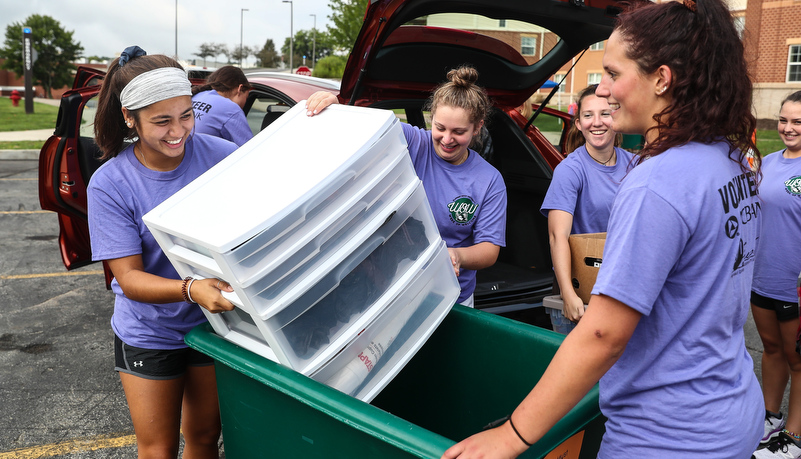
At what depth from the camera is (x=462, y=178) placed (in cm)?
230

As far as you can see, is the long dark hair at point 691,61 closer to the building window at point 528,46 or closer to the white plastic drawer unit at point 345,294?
the white plastic drawer unit at point 345,294

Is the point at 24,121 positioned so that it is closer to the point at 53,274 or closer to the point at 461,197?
the point at 53,274

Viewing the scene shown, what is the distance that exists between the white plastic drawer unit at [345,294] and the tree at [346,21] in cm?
1965

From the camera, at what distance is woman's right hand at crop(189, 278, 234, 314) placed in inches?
53.7

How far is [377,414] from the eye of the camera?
1195 millimetres

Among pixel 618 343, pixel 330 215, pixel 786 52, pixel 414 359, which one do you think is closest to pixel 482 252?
pixel 414 359

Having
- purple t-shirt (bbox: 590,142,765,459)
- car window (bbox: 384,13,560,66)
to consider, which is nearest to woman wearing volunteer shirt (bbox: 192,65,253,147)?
car window (bbox: 384,13,560,66)

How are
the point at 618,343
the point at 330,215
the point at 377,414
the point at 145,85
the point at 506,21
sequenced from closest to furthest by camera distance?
1. the point at 618,343
2. the point at 377,414
3. the point at 330,215
4. the point at 145,85
5. the point at 506,21

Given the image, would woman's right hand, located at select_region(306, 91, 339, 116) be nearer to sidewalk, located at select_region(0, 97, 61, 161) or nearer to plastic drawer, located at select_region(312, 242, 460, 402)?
plastic drawer, located at select_region(312, 242, 460, 402)

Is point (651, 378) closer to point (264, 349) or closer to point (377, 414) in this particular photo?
point (377, 414)

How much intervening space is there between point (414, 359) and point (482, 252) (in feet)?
1.63

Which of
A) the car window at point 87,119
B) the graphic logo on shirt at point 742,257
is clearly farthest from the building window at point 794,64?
the graphic logo on shirt at point 742,257

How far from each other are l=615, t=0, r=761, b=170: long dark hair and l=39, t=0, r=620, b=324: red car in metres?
1.48

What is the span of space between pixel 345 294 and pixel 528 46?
224 cm
